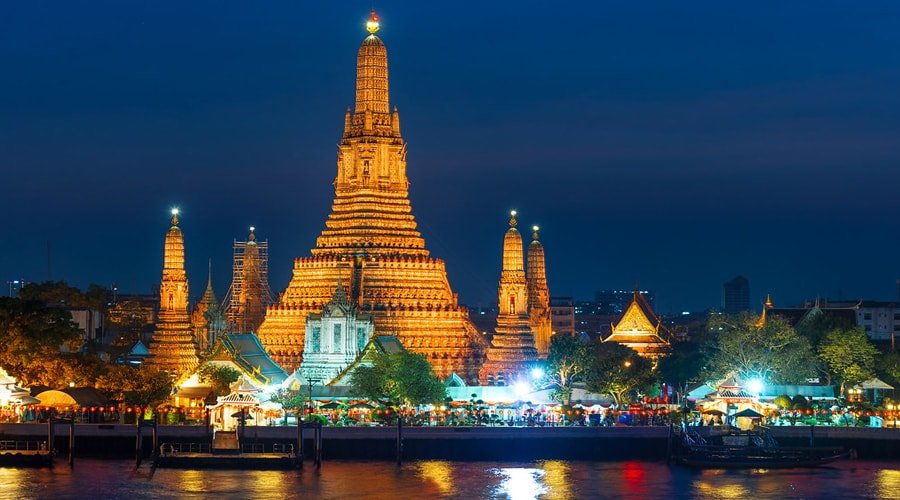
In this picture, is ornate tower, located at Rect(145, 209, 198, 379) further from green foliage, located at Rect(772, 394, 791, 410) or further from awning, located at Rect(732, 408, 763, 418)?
awning, located at Rect(732, 408, 763, 418)

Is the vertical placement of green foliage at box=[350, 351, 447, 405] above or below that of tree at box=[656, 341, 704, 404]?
below

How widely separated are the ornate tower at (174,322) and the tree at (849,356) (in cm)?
4075

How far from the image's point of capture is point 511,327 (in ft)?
467

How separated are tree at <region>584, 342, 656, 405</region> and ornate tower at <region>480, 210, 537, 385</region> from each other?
8169 mm

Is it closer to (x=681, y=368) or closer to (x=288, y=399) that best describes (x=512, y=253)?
(x=681, y=368)

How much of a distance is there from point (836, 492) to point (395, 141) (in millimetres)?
51302

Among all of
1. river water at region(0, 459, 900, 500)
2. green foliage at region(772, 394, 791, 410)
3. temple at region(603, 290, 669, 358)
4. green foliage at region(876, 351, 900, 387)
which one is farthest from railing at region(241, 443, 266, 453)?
temple at region(603, 290, 669, 358)

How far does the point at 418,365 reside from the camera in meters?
124

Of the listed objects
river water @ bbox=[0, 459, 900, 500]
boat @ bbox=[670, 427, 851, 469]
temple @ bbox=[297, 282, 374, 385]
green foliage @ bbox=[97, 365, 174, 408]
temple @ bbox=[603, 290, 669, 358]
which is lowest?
river water @ bbox=[0, 459, 900, 500]

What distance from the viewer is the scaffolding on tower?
524ft

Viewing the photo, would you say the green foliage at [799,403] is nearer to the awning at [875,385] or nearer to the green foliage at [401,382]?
the awning at [875,385]

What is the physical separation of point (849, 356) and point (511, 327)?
23696 millimetres

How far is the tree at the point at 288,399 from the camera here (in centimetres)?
12244

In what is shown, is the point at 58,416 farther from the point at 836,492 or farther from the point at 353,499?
the point at 836,492
